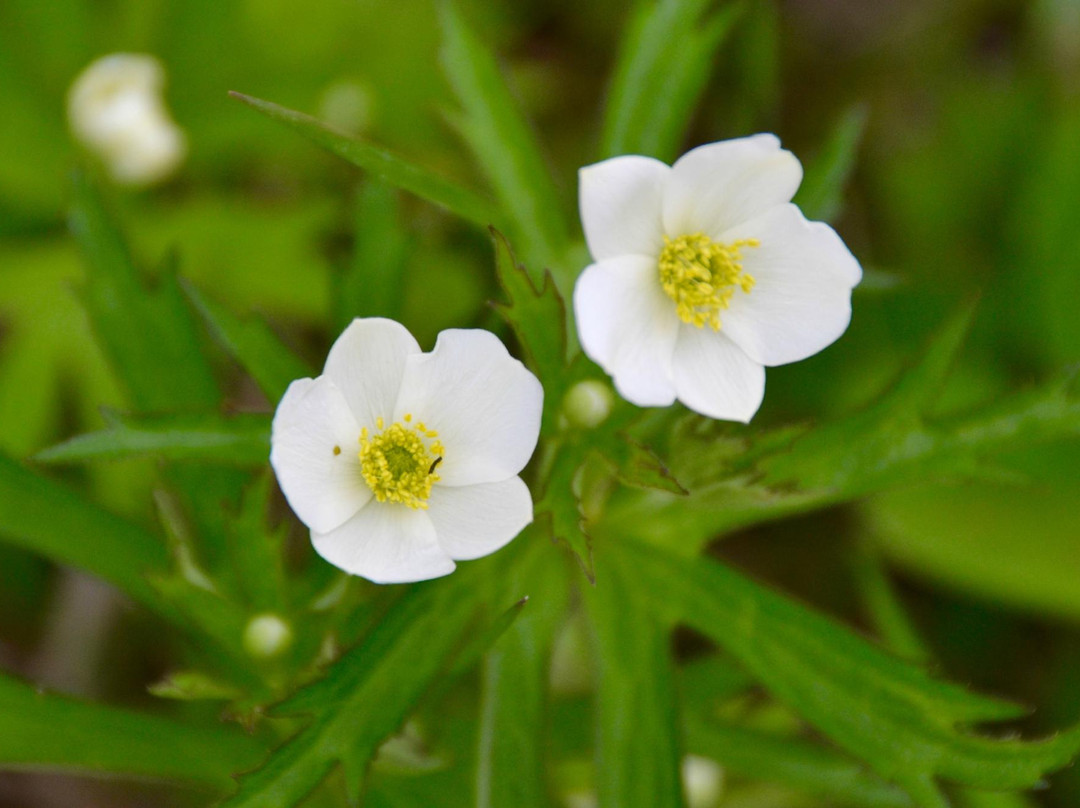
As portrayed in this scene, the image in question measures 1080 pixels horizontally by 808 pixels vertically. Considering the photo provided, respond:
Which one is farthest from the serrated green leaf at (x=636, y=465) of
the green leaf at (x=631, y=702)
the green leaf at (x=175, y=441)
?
the green leaf at (x=175, y=441)

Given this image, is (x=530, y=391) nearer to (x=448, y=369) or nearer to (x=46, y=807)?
(x=448, y=369)

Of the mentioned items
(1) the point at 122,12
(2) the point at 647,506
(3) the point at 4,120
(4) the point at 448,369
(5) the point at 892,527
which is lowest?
(4) the point at 448,369

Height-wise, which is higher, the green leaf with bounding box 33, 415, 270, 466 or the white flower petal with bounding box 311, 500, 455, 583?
the green leaf with bounding box 33, 415, 270, 466

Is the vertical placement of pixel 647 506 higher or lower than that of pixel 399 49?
lower

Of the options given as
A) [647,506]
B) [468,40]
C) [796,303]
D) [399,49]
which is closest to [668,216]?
[796,303]

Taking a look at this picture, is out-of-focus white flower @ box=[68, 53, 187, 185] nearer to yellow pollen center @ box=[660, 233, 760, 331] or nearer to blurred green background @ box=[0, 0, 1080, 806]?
blurred green background @ box=[0, 0, 1080, 806]

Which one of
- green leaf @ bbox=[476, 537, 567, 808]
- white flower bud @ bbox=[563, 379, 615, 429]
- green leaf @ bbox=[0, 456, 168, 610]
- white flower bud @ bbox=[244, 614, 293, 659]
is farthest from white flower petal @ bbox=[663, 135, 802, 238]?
green leaf @ bbox=[0, 456, 168, 610]
